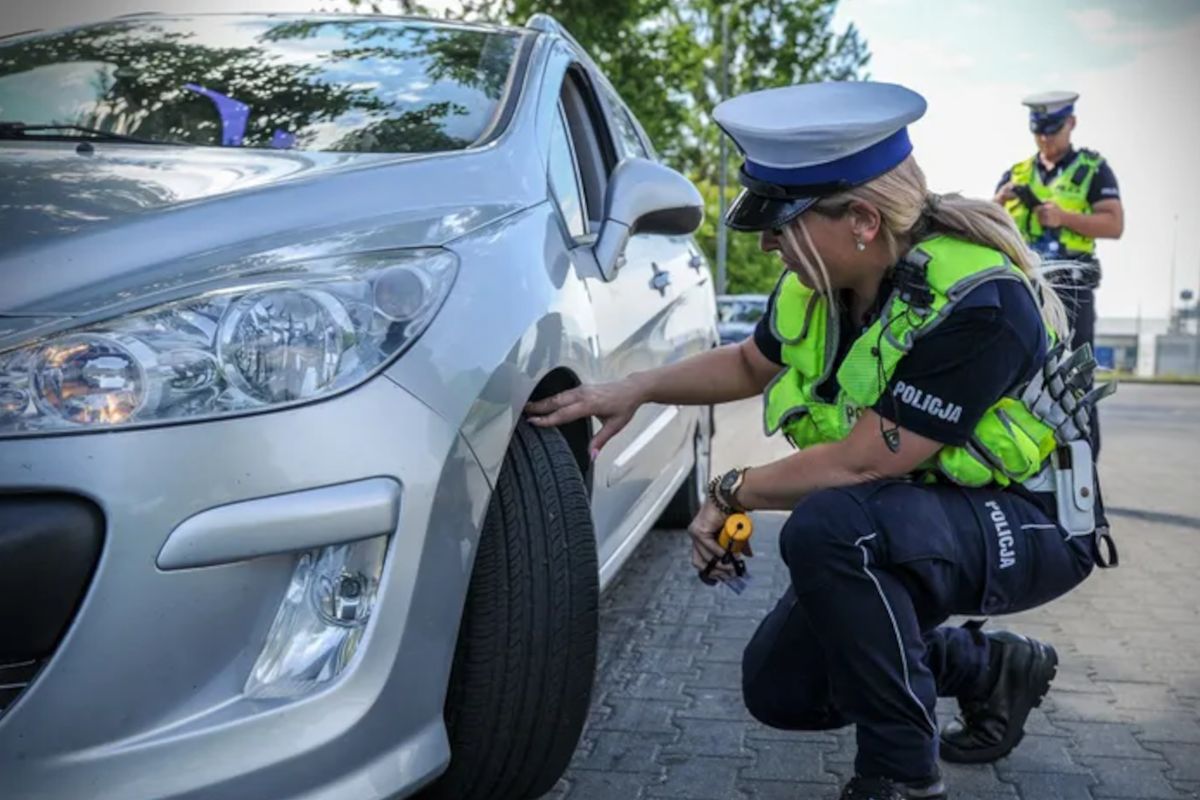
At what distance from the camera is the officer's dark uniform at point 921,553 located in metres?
2.29

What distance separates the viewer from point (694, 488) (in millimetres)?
5227

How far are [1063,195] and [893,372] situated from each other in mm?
3542

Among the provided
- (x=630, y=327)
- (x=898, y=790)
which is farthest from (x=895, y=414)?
(x=630, y=327)

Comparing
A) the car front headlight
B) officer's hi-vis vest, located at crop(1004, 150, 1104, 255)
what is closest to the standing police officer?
officer's hi-vis vest, located at crop(1004, 150, 1104, 255)

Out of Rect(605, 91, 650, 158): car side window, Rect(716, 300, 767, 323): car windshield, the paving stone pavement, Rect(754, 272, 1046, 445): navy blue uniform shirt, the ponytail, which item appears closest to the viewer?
Rect(754, 272, 1046, 445): navy blue uniform shirt

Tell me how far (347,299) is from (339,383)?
5.5 inches

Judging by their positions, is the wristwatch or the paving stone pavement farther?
the paving stone pavement

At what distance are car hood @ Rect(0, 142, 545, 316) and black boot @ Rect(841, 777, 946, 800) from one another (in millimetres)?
1203

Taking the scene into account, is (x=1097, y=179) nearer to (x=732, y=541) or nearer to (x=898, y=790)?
(x=732, y=541)

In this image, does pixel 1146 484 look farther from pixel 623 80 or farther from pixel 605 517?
pixel 623 80

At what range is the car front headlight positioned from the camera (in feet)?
5.58

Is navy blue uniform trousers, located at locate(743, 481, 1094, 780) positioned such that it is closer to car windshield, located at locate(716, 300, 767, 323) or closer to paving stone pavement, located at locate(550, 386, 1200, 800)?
paving stone pavement, located at locate(550, 386, 1200, 800)


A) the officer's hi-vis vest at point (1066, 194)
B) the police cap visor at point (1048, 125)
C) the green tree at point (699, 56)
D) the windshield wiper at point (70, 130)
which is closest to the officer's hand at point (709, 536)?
the windshield wiper at point (70, 130)

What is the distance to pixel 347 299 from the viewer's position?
190 cm
